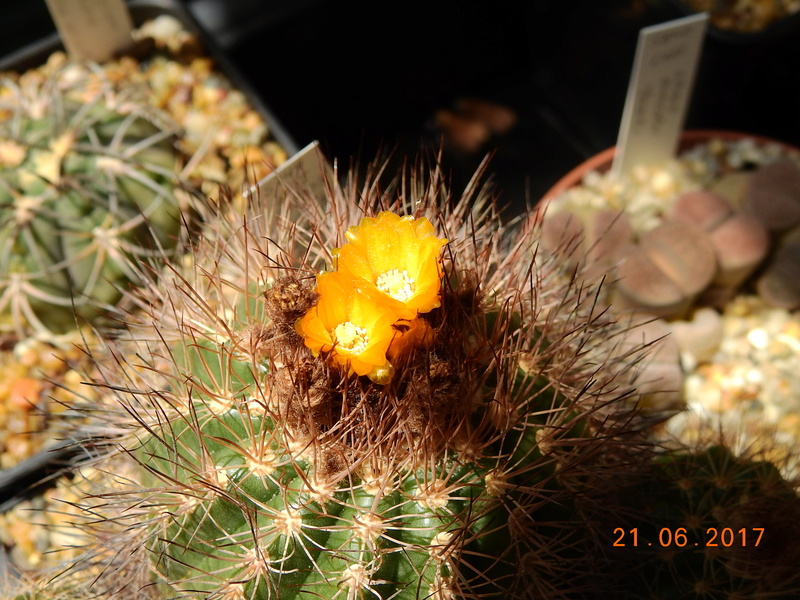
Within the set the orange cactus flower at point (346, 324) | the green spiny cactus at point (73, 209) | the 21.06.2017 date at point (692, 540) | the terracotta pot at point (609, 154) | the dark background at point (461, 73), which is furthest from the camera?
the dark background at point (461, 73)

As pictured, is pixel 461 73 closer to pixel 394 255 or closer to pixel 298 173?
pixel 298 173

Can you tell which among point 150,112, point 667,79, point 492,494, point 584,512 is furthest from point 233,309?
point 667,79

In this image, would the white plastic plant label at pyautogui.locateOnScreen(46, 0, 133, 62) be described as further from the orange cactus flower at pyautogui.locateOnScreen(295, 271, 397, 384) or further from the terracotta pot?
the orange cactus flower at pyautogui.locateOnScreen(295, 271, 397, 384)

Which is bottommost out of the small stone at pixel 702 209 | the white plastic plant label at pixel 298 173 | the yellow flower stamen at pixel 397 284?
the small stone at pixel 702 209

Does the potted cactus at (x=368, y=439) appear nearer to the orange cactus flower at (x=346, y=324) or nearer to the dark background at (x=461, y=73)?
the orange cactus flower at (x=346, y=324)

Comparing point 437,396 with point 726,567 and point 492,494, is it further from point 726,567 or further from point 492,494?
point 726,567

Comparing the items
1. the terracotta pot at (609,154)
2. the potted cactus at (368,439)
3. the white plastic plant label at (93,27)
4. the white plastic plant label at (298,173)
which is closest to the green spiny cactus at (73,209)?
the white plastic plant label at (93,27)

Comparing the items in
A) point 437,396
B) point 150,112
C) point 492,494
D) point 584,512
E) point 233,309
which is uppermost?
point 150,112

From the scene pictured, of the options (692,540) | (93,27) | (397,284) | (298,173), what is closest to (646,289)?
(692,540)
